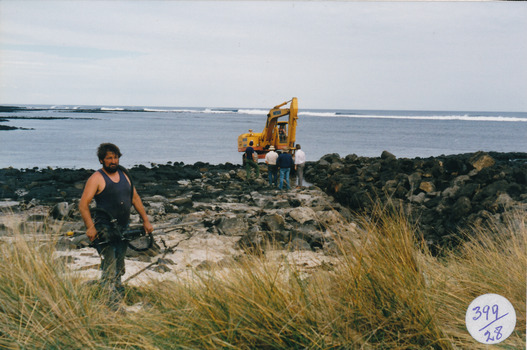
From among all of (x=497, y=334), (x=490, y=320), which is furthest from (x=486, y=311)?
(x=497, y=334)

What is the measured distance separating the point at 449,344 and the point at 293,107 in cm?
1850

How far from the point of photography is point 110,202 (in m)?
5.04

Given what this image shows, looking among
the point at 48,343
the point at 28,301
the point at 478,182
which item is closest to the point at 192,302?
the point at 48,343

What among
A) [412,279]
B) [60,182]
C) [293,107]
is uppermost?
[293,107]

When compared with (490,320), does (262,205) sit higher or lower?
lower

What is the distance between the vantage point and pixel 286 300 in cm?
377

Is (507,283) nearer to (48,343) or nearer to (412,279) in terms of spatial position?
(412,279)

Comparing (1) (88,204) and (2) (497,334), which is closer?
(2) (497,334)

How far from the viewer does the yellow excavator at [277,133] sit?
71.4 ft

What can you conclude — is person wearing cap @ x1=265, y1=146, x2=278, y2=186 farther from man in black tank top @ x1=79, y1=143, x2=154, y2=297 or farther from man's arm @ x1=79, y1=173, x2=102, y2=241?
man's arm @ x1=79, y1=173, x2=102, y2=241

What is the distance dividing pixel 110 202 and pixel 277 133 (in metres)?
18.6

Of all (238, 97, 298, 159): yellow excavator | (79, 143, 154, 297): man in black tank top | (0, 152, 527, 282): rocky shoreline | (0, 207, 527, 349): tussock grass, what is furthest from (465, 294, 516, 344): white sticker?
(238, 97, 298, 159): yellow excavator

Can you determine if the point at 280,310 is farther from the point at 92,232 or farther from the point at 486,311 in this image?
the point at 92,232

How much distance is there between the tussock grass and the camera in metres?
3.56
